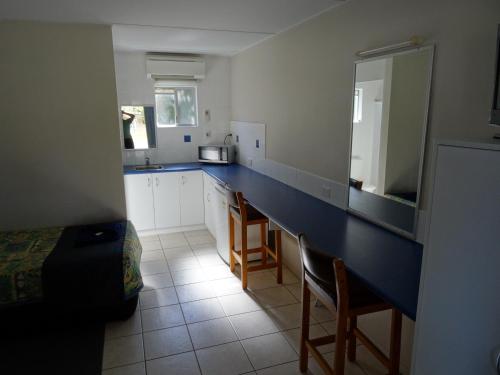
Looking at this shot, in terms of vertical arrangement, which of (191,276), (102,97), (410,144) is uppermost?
(102,97)

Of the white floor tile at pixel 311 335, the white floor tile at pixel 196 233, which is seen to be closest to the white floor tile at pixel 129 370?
the white floor tile at pixel 311 335

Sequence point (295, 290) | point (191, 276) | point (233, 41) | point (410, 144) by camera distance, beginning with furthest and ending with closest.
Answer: point (233, 41) < point (191, 276) < point (295, 290) < point (410, 144)

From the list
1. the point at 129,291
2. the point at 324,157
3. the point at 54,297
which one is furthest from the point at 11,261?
the point at 324,157

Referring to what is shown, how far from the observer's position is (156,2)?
2.52 metres

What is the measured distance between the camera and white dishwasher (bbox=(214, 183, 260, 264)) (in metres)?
3.60

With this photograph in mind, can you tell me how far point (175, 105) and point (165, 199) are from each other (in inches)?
53.8

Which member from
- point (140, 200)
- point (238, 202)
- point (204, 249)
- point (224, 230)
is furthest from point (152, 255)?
point (238, 202)

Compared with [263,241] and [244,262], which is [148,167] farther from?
[244,262]

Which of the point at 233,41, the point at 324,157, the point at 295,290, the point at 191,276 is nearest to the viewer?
the point at 324,157

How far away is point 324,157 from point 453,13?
4.58ft

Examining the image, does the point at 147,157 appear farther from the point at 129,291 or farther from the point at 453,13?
the point at 453,13

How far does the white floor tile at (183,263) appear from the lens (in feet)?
12.2

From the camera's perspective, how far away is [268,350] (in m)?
2.43

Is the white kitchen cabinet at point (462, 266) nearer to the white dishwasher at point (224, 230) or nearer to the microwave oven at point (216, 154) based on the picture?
the white dishwasher at point (224, 230)
